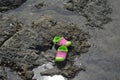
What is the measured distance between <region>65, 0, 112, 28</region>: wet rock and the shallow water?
0.12 meters

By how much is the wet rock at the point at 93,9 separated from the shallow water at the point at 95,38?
0.40 feet

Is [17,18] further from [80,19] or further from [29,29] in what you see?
[80,19]

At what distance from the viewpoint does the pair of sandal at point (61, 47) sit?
16.2 feet

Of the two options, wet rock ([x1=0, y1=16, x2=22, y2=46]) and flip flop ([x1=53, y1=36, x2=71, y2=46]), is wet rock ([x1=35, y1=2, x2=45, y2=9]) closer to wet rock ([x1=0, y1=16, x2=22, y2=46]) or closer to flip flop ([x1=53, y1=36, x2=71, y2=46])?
wet rock ([x1=0, y1=16, x2=22, y2=46])

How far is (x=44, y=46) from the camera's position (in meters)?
5.21

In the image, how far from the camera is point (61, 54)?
5000mm

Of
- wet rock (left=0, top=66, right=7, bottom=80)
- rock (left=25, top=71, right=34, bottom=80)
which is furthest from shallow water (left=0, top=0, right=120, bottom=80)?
wet rock (left=0, top=66, right=7, bottom=80)

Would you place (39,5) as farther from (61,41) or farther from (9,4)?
(61,41)

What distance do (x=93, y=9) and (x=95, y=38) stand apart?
951mm

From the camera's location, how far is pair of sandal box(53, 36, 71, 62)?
16.2 feet

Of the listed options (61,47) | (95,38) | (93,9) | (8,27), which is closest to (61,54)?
(61,47)

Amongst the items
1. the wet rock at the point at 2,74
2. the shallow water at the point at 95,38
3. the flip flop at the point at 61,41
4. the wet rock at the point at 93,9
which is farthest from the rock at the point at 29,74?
the wet rock at the point at 93,9

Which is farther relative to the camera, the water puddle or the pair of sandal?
the pair of sandal

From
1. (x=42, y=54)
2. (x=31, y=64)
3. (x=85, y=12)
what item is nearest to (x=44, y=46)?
(x=42, y=54)
